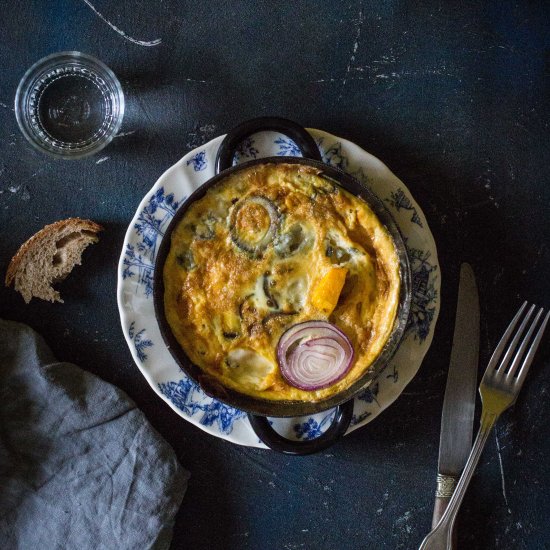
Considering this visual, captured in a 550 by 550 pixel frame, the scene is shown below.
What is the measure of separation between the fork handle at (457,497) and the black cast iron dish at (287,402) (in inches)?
24.4

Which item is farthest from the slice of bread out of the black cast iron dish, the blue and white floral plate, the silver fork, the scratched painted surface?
the silver fork

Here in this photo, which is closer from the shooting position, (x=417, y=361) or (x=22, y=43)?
(x=417, y=361)

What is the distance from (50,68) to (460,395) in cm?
222

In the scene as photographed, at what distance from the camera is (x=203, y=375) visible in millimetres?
2646

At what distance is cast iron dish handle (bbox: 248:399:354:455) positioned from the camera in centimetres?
268

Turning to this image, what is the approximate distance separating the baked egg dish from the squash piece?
0.08 ft

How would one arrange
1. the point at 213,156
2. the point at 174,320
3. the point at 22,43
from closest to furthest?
the point at 174,320
the point at 213,156
the point at 22,43

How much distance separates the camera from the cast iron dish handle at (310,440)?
2678mm

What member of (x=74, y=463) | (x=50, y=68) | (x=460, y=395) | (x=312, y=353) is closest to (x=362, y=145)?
(x=312, y=353)

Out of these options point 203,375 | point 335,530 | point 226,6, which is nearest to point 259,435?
point 203,375

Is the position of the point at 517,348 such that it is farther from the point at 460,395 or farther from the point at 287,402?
the point at 287,402

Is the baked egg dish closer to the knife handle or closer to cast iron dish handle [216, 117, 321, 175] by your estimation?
cast iron dish handle [216, 117, 321, 175]

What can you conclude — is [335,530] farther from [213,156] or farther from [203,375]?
[213,156]

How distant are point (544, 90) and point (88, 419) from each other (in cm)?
239
